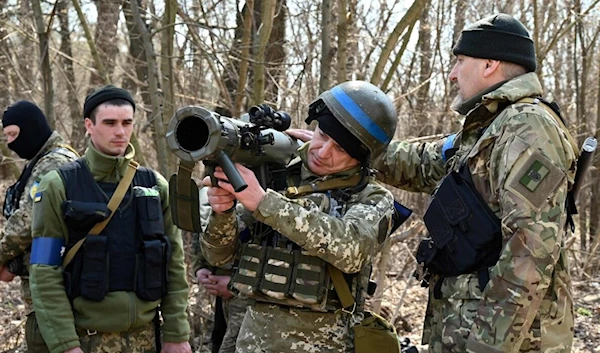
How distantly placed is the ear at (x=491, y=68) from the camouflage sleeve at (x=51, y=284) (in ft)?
7.55

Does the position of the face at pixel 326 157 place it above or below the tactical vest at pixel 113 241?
above

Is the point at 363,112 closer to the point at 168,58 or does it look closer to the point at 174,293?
the point at 174,293

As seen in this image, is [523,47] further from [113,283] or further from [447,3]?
[447,3]

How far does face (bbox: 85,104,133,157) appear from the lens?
4.00 meters

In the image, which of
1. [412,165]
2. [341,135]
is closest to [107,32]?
[412,165]

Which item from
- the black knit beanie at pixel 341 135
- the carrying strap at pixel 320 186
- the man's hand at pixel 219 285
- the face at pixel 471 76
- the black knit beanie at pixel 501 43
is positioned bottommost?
the man's hand at pixel 219 285

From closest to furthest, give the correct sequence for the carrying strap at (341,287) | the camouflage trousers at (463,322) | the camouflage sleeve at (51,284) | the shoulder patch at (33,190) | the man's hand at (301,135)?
1. the camouflage trousers at (463,322)
2. the carrying strap at (341,287)
3. the man's hand at (301,135)
4. the camouflage sleeve at (51,284)
5. the shoulder patch at (33,190)

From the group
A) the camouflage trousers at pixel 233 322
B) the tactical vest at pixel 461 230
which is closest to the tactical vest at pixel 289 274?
the tactical vest at pixel 461 230

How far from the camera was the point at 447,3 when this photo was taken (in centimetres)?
881

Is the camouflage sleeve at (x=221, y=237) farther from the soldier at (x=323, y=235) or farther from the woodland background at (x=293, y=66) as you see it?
the woodland background at (x=293, y=66)

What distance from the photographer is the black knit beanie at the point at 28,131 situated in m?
4.61

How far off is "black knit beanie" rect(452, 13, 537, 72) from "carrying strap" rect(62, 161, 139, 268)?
205cm

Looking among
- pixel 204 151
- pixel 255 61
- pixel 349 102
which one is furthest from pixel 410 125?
pixel 204 151

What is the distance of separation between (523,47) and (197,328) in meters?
3.87
